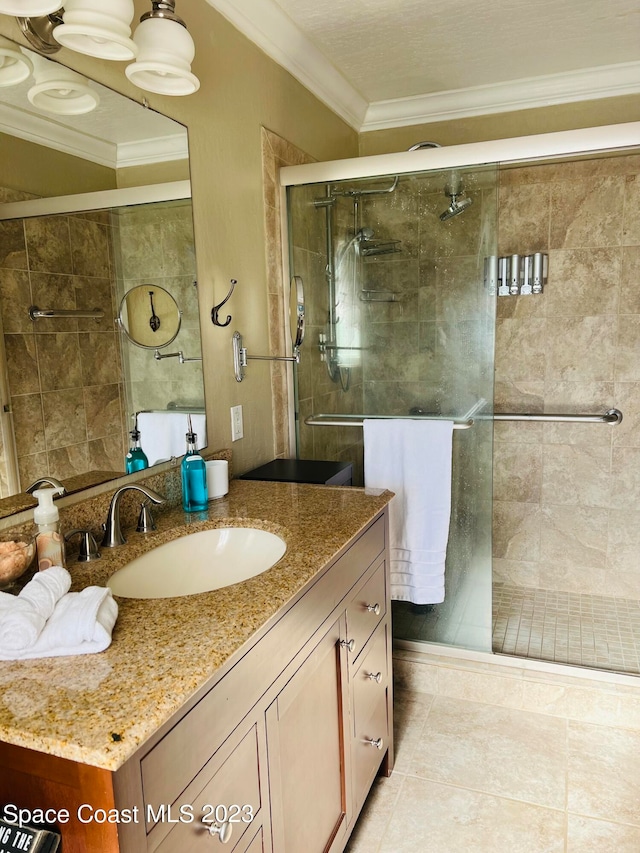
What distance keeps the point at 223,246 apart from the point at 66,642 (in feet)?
4.65

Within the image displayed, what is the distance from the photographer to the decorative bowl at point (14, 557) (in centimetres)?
111

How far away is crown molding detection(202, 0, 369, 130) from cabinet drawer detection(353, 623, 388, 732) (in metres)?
1.95

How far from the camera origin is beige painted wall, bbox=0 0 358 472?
1.89m

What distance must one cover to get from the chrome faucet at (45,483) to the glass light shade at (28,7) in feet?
2.83

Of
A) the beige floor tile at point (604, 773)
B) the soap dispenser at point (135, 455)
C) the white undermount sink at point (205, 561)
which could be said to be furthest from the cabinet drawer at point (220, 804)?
the beige floor tile at point (604, 773)

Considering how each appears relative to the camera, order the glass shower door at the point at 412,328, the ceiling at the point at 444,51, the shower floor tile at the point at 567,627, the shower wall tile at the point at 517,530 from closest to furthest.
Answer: the ceiling at the point at 444,51, the glass shower door at the point at 412,328, the shower floor tile at the point at 567,627, the shower wall tile at the point at 517,530

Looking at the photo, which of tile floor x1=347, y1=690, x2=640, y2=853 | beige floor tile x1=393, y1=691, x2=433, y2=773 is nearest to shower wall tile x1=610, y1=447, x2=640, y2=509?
tile floor x1=347, y1=690, x2=640, y2=853

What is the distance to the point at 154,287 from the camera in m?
1.69

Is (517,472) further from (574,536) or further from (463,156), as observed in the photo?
(463,156)

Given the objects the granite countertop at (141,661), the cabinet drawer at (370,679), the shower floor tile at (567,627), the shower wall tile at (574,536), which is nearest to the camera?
the granite countertop at (141,661)

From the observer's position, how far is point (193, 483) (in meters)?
1.70

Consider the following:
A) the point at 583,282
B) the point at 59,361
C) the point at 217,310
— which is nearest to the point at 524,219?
the point at 583,282

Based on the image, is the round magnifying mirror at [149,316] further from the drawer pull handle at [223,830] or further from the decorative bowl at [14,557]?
the drawer pull handle at [223,830]

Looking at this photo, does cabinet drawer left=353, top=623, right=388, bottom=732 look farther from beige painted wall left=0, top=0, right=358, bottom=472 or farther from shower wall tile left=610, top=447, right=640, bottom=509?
shower wall tile left=610, top=447, right=640, bottom=509
